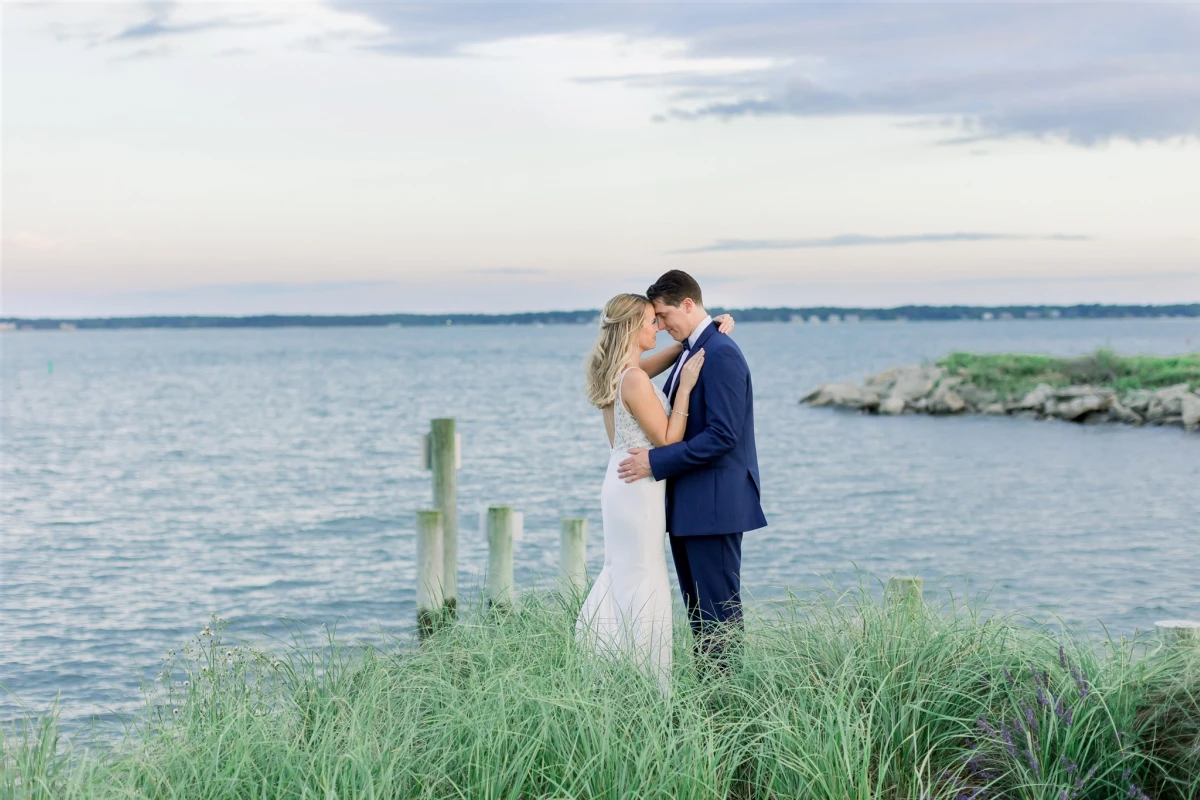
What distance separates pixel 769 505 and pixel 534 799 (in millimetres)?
21147

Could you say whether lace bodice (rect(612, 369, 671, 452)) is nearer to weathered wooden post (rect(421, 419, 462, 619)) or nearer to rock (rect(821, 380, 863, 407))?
weathered wooden post (rect(421, 419, 462, 619))

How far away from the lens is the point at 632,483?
629cm

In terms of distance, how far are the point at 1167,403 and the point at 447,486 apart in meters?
35.9

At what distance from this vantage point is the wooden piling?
10.9 m

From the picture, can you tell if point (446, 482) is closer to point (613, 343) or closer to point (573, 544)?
point (573, 544)

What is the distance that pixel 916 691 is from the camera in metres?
5.01

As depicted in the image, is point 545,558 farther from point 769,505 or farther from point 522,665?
point 522,665

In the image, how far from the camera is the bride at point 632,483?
6.18 metres

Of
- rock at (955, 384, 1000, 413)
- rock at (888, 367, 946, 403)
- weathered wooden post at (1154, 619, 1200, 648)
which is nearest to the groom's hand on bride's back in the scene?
weathered wooden post at (1154, 619, 1200, 648)

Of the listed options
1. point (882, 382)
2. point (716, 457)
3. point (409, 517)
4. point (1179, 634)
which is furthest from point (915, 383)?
point (1179, 634)

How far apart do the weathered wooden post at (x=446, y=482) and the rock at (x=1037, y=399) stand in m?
38.2

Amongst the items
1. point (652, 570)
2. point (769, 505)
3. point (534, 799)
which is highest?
point (652, 570)

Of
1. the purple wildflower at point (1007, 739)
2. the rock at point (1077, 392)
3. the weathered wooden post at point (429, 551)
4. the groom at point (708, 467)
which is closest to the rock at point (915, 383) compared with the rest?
the rock at point (1077, 392)

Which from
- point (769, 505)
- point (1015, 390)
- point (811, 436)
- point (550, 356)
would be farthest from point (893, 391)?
point (550, 356)
